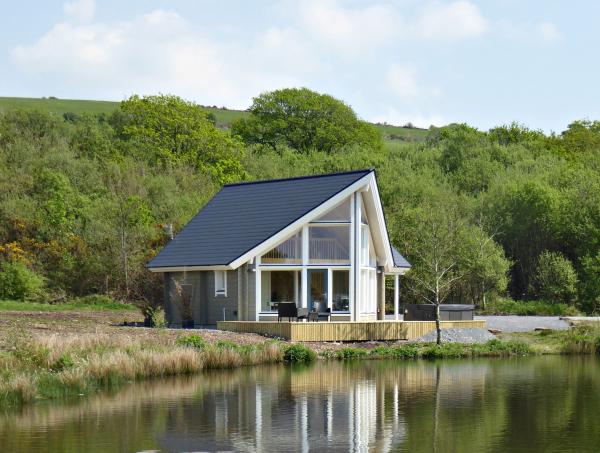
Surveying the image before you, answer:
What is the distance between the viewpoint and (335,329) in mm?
34906

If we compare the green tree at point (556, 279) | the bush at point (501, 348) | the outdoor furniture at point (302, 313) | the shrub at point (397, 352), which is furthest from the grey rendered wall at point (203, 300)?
the green tree at point (556, 279)

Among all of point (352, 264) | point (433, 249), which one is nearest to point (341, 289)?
point (352, 264)

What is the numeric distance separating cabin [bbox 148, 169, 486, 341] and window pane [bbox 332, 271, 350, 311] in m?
0.04

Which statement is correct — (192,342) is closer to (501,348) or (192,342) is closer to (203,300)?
(203,300)

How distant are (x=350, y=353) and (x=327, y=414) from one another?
11.7m

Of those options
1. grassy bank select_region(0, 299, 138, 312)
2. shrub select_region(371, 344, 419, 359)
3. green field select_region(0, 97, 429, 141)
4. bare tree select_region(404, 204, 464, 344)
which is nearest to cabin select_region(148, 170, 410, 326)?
bare tree select_region(404, 204, 464, 344)

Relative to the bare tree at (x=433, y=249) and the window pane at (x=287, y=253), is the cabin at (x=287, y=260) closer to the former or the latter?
the window pane at (x=287, y=253)

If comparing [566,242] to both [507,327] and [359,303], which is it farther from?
[359,303]

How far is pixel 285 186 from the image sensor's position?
41.3 m

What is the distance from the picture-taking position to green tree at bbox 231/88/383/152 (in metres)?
83.8

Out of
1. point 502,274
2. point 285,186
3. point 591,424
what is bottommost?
point 591,424

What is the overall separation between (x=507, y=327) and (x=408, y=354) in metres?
9.88

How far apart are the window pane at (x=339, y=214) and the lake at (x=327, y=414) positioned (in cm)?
1130

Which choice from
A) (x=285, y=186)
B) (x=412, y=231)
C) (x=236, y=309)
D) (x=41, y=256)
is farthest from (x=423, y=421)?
(x=41, y=256)
